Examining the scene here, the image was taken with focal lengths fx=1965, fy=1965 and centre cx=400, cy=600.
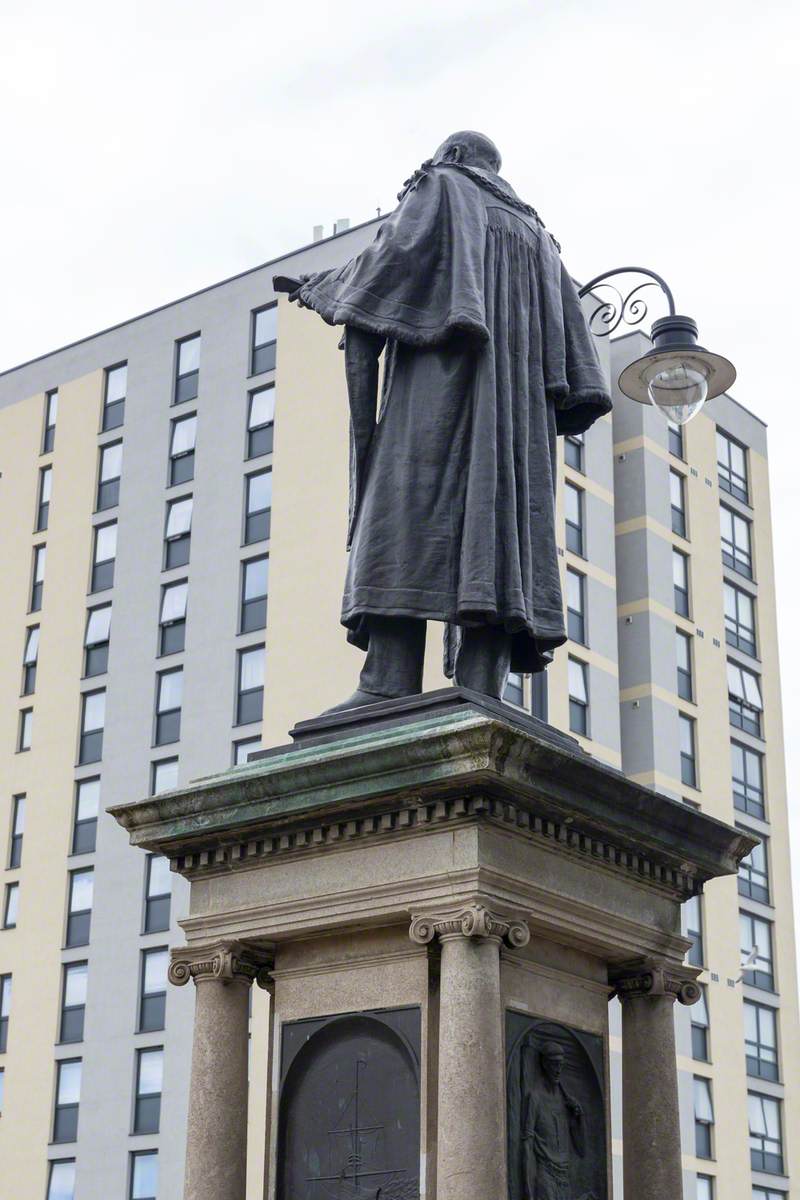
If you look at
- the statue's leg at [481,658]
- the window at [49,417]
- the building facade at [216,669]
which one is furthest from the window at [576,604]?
the statue's leg at [481,658]

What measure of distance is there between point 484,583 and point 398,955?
6.28ft

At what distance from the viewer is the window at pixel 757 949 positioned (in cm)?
6594

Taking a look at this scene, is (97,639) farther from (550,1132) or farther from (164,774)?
(550,1132)

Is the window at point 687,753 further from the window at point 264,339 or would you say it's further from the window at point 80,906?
the window at point 80,906

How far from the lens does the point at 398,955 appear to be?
29.2ft

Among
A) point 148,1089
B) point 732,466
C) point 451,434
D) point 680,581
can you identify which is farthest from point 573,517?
point 451,434

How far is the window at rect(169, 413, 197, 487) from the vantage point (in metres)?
64.4

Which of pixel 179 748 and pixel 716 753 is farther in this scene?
pixel 716 753

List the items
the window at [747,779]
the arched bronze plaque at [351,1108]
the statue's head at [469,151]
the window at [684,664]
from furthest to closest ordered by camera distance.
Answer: the window at [747,779]
the window at [684,664]
the statue's head at [469,151]
the arched bronze plaque at [351,1108]

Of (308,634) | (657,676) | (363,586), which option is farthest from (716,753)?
(363,586)

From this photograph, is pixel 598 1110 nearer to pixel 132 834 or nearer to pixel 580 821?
pixel 580 821

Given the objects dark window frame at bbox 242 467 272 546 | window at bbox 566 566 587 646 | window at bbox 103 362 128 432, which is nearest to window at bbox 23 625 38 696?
window at bbox 103 362 128 432

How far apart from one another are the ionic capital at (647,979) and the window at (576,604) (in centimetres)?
5212

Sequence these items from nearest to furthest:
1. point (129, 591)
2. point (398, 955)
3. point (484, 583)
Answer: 1. point (398, 955)
2. point (484, 583)
3. point (129, 591)
